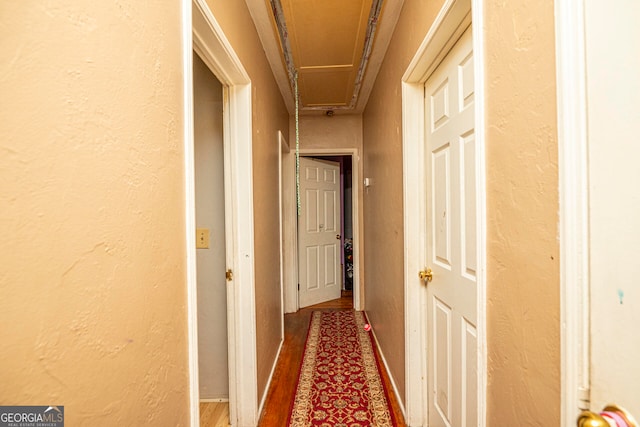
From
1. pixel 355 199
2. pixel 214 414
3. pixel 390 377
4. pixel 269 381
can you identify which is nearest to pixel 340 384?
pixel 390 377

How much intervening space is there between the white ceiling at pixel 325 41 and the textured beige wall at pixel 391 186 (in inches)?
5.2

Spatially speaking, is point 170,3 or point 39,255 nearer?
point 39,255

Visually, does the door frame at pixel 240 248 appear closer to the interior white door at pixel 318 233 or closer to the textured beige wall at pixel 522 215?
the textured beige wall at pixel 522 215

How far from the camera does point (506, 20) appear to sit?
2.56 ft

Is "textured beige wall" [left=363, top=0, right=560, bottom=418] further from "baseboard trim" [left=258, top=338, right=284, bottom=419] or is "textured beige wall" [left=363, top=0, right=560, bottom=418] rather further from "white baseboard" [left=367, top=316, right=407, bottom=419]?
"baseboard trim" [left=258, top=338, right=284, bottom=419]

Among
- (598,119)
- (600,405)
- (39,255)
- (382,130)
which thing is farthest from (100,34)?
(382,130)

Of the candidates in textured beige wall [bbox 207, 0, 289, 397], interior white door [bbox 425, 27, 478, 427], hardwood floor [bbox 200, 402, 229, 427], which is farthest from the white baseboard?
hardwood floor [bbox 200, 402, 229, 427]

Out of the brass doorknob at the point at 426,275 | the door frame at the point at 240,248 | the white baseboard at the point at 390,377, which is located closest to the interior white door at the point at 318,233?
the white baseboard at the point at 390,377

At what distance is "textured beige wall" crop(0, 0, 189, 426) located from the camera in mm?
427

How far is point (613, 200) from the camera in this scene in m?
0.51

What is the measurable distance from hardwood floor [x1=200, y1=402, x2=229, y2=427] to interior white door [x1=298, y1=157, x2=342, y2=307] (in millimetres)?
2097

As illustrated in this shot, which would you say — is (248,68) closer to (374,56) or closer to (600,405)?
(374,56)

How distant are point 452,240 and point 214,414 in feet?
6.12

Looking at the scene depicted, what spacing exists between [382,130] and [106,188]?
222 centimetres
